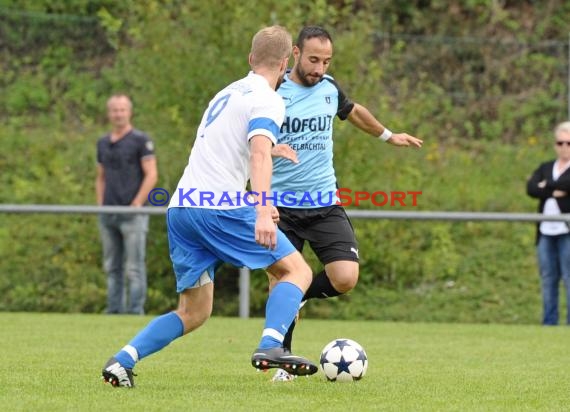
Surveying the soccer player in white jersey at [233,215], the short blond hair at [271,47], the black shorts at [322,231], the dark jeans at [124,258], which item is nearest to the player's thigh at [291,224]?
the black shorts at [322,231]

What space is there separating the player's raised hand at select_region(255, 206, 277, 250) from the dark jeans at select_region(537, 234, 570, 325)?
280 inches

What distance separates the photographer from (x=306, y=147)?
7.61 meters

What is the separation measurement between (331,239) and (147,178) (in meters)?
5.44

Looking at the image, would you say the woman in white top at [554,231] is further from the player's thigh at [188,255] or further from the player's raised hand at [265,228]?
the player's raised hand at [265,228]

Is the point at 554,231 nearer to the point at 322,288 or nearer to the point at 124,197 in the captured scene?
the point at 124,197

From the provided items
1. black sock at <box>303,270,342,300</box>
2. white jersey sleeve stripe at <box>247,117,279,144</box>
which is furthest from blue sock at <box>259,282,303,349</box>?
black sock at <box>303,270,342,300</box>

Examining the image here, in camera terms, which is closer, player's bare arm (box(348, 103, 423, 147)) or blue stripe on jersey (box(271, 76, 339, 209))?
blue stripe on jersey (box(271, 76, 339, 209))

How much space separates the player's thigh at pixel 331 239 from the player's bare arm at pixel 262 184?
178cm

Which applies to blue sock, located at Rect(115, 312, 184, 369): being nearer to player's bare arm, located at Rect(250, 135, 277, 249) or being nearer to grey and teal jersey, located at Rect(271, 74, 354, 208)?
player's bare arm, located at Rect(250, 135, 277, 249)

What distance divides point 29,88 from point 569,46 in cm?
817

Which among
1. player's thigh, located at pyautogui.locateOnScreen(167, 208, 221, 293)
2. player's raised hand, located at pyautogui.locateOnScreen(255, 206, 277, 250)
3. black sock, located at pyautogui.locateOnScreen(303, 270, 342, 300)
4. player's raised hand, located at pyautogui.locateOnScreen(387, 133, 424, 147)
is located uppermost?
player's raised hand, located at pyautogui.locateOnScreen(387, 133, 424, 147)

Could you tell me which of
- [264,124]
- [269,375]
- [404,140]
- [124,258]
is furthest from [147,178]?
[264,124]

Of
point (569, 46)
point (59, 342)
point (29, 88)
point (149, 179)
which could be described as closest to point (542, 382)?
point (59, 342)

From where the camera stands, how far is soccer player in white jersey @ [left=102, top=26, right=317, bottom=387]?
19.8 feet
